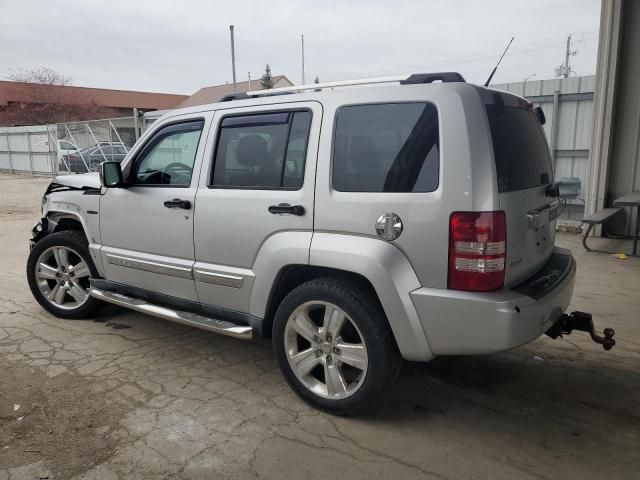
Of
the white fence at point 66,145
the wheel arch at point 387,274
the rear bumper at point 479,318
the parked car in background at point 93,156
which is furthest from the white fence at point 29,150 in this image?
the rear bumper at point 479,318

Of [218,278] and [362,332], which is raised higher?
[218,278]

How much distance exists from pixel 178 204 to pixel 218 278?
622 millimetres

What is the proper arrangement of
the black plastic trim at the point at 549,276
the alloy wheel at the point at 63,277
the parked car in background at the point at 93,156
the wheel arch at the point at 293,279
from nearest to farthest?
the black plastic trim at the point at 549,276, the wheel arch at the point at 293,279, the alloy wheel at the point at 63,277, the parked car in background at the point at 93,156

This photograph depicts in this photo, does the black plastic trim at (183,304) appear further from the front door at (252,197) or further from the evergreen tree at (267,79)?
the evergreen tree at (267,79)

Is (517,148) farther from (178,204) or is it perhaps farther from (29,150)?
(29,150)

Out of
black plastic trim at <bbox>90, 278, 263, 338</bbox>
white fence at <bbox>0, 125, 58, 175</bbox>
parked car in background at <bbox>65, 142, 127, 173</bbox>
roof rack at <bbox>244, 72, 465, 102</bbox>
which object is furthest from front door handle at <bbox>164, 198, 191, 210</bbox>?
white fence at <bbox>0, 125, 58, 175</bbox>

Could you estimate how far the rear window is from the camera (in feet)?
8.88

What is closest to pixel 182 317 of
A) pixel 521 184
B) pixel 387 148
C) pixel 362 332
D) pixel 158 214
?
pixel 158 214

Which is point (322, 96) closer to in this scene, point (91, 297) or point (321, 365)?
point (321, 365)

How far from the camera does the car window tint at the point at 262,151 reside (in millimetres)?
3182

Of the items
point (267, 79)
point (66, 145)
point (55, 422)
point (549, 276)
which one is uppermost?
point (267, 79)

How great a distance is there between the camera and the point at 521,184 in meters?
2.87

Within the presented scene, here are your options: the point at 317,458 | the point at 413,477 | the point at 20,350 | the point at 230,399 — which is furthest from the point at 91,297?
the point at 413,477

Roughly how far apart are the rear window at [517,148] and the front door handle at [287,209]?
1.14 m
